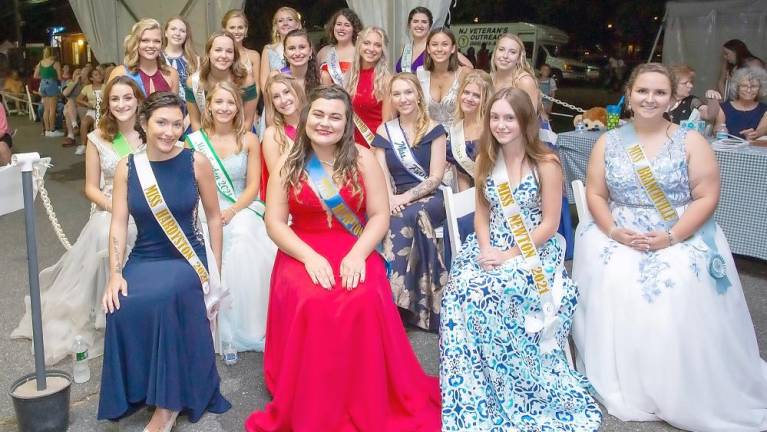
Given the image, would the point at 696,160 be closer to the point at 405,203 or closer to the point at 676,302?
the point at 676,302

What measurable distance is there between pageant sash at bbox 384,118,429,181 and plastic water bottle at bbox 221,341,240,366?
1.36m

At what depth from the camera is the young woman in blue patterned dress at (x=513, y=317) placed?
2695mm

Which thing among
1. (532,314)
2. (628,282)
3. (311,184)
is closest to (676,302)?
(628,282)

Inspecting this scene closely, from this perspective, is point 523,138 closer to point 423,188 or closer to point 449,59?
point 423,188

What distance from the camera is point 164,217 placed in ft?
9.04

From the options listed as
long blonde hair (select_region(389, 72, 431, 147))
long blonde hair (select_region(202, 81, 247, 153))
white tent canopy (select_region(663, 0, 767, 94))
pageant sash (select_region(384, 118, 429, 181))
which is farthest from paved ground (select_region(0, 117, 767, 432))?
white tent canopy (select_region(663, 0, 767, 94))

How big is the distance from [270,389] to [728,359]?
6.07ft

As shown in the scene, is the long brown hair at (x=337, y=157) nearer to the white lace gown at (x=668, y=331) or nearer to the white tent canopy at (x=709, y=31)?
the white lace gown at (x=668, y=331)

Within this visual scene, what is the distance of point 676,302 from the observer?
272 cm

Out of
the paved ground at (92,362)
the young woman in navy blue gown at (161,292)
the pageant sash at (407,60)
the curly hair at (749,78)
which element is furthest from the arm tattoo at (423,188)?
the curly hair at (749,78)

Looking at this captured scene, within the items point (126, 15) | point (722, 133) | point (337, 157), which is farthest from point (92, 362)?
point (126, 15)

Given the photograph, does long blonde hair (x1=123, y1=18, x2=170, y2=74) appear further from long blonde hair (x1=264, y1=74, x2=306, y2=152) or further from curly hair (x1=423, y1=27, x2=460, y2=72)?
curly hair (x1=423, y1=27, x2=460, y2=72)

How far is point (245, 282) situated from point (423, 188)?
1096 millimetres

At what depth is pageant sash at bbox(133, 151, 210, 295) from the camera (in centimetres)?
272
